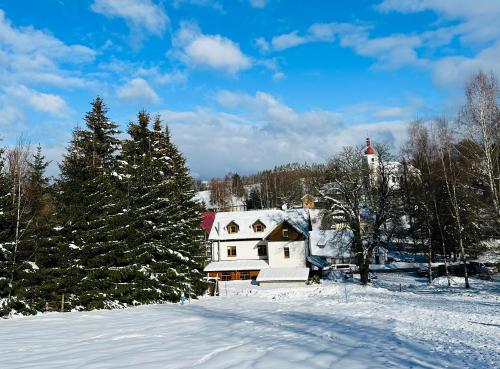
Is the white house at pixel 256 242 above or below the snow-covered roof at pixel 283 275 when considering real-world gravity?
above

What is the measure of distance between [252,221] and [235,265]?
6709 millimetres

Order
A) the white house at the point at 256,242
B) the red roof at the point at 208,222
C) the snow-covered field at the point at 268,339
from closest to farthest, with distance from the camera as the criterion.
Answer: the snow-covered field at the point at 268,339 → the white house at the point at 256,242 → the red roof at the point at 208,222

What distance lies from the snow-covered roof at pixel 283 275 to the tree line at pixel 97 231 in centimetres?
1165

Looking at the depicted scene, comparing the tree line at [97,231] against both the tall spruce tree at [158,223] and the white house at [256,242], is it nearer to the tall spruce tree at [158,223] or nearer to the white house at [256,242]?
the tall spruce tree at [158,223]

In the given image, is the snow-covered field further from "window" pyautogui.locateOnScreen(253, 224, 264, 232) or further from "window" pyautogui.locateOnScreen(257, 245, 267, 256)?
"window" pyautogui.locateOnScreen(253, 224, 264, 232)

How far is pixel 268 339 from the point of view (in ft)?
44.5

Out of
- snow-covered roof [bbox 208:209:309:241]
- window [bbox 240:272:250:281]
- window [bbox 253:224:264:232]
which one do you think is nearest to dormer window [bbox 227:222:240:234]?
snow-covered roof [bbox 208:209:309:241]

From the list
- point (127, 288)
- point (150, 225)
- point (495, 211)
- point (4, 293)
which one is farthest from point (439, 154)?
point (4, 293)

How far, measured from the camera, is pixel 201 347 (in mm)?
11961

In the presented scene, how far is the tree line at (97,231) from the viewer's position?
80.2 ft

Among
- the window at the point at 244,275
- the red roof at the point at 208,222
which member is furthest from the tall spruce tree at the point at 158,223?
the red roof at the point at 208,222

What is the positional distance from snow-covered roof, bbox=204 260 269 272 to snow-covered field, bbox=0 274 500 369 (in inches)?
1027

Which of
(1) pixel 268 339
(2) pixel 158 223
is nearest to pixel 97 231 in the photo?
Result: (2) pixel 158 223

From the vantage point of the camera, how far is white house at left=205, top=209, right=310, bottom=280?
164 feet
